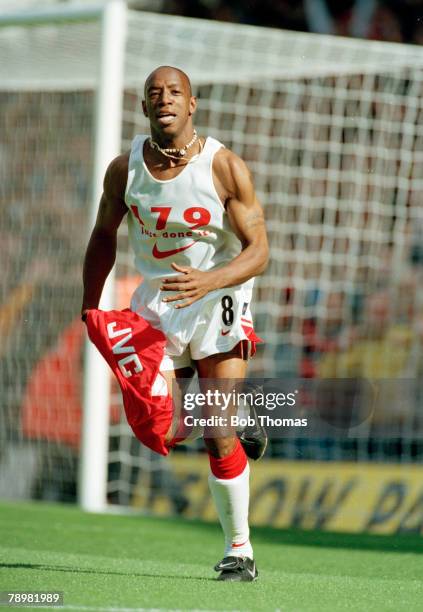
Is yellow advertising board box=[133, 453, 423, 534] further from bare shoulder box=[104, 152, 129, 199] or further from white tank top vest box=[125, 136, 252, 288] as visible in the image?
bare shoulder box=[104, 152, 129, 199]

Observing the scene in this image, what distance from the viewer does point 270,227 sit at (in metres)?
10.8

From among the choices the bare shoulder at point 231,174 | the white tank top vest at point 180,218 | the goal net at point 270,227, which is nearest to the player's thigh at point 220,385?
the white tank top vest at point 180,218

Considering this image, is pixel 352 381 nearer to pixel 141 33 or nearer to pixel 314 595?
pixel 141 33

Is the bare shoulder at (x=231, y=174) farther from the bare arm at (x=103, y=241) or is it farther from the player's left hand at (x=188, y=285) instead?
the player's left hand at (x=188, y=285)

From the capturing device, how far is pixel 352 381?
33.7 feet

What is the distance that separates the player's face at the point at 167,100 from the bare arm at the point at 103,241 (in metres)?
0.35

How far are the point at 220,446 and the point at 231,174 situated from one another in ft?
3.95

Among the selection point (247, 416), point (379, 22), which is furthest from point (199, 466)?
point (379, 22)

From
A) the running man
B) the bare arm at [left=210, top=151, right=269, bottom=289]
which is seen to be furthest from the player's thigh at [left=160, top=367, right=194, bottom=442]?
the bare arm at [left=210, top=151, right=269, bottom=289]

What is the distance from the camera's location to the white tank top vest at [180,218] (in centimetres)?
531

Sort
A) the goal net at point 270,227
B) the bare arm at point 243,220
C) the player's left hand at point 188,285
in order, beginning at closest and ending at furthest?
the player's left hand at point 188,285, the bare arm at point 243,220, the goal net at point 270,227

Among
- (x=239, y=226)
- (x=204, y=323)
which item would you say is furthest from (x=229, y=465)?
(x=239, y=226)

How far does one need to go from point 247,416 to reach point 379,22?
10326 mm

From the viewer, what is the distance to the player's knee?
5.23 m
